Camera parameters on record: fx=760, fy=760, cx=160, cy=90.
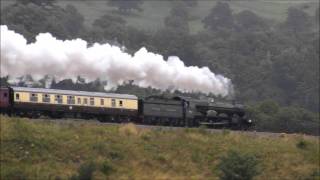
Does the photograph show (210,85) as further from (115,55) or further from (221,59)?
(221,59)

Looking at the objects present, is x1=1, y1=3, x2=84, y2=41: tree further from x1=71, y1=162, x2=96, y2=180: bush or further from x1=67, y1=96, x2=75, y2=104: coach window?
x1=71, y1=162, x2=96, y2=180: bush

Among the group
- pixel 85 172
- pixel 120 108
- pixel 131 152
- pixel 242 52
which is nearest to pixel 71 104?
pixel 120 108

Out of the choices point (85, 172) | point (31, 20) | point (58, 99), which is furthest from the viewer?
point (31, 20)

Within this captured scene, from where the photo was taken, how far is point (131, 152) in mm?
45750

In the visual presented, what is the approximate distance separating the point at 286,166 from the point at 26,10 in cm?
11396

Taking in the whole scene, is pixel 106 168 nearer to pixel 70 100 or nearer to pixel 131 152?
pixel 131 152

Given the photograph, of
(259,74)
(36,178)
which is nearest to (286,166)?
(36,178)

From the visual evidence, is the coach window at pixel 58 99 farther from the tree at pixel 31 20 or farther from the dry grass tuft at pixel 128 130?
the tree at pixel 31 20

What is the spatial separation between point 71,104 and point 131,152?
37.8 ft

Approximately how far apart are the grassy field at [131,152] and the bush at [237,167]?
66.2 inches

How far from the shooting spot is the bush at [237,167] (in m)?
41.6

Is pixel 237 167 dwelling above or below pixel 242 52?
below

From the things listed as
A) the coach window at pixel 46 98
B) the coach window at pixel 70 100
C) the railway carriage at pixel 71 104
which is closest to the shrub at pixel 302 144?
the railway carriage at pixel 71 104

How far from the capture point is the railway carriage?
5397 centimetres
